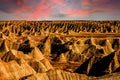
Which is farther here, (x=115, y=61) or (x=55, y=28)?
(x=55, y=28)

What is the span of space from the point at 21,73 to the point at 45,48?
A: 31.7 m

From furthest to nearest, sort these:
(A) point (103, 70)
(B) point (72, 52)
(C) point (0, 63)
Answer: (B) point (72, 52)
(A) point (103, 70)
(C) point (0, 63)

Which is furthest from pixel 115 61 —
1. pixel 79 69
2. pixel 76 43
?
pixel 76 43

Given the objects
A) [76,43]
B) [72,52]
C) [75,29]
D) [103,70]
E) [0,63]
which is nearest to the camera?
[0,63]

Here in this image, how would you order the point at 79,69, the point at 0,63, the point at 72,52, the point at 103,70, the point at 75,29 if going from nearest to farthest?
the point at 0,63 → the point at 103,70 → the point at 79,69 → the point at 72,52 → the point at 75,29

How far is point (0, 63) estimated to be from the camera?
123 ft

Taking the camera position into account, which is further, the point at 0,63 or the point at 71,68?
the point at 71,68

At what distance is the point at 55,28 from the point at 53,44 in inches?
3113

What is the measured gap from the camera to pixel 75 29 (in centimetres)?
15025

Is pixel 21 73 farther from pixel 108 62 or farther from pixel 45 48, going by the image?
pixel 45 48

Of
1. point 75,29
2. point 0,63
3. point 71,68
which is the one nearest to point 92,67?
point 71,68

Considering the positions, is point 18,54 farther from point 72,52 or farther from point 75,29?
point 75,29

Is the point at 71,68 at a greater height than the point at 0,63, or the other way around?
the point at 0,63

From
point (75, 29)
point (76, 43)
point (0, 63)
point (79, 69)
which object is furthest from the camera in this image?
point (75, 29)
